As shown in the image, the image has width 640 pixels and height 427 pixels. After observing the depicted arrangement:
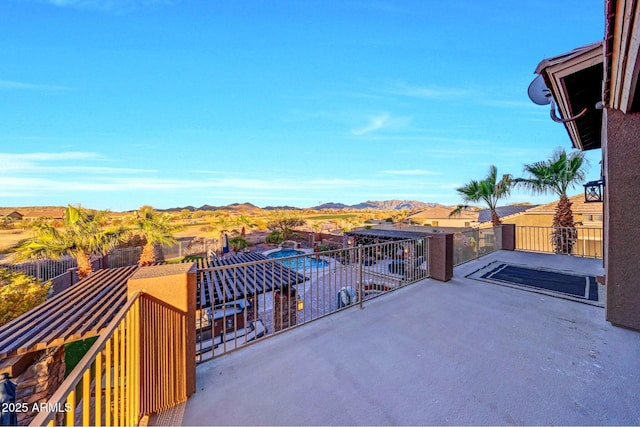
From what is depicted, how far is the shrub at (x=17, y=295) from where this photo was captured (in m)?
6.00

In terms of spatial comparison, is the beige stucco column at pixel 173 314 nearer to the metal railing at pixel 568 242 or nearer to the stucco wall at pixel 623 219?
the stucco wall at pixel 623 219

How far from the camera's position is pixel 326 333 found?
3.26 metres

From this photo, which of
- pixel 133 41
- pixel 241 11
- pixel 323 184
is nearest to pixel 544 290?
pixel 241 11

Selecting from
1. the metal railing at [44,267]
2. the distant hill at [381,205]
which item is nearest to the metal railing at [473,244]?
the metal railing at [44,267]

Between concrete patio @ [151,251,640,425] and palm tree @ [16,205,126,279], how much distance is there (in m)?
9.46

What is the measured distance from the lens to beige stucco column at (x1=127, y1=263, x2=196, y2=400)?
1955 millimetres

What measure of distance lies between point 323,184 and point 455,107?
32.9 metres

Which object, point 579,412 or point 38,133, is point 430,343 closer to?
point 579,412

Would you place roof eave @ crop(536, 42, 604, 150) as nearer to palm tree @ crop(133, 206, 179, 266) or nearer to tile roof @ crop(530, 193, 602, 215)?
tile roof @ crop(530, 193, 602, 215)

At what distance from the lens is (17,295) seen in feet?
20.7

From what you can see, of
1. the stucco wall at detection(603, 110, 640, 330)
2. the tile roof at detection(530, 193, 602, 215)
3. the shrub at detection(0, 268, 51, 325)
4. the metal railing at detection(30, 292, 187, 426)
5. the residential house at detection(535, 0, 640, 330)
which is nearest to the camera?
the metal railing at detection(30, 292, 187, 426)

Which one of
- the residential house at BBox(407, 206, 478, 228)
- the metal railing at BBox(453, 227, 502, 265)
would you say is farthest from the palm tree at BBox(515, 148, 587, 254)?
the residential house at BBox(407, 206, 478, 228)

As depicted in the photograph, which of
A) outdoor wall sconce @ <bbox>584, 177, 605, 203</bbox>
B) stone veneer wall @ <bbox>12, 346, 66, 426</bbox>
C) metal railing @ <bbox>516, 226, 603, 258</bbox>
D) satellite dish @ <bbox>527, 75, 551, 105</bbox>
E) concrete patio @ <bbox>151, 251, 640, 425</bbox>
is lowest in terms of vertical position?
stone veneer wall @ <bbox>12, 346, 66, 426</bbox>

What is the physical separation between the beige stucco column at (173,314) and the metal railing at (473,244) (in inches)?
260
